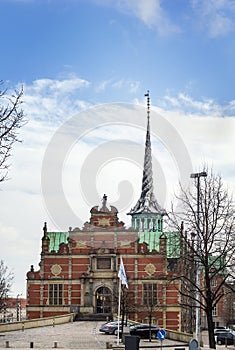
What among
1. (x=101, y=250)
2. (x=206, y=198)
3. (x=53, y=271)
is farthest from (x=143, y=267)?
(x=206, y=198)

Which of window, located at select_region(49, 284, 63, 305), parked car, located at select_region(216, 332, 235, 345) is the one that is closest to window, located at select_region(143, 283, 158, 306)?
window, located at select_region(49, 284, 63, 305)

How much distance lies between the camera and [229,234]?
33406mm

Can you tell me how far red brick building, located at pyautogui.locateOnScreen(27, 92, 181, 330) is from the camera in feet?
268

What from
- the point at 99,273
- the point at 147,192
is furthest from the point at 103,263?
the point at 147,192

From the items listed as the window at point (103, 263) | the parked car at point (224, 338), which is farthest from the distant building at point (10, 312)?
the parked car at point (224, 338)

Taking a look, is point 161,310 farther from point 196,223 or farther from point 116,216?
point 196,223

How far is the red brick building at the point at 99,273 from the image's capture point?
81.8 m

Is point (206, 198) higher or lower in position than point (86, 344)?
higher

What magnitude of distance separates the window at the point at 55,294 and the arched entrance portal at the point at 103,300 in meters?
4.74

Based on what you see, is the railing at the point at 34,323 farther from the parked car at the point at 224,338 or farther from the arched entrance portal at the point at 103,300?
the parked car at the point at 224,338

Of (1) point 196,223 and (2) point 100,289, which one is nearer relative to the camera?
(1) point 196,223

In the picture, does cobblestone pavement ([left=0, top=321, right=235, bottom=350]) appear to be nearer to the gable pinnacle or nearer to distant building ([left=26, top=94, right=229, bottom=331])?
distant building ([left=26, top=94, right=229, bottom=331])

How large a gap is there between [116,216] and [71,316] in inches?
589

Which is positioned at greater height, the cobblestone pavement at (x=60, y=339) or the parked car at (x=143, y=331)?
the parked car at (x=143, y=331)
